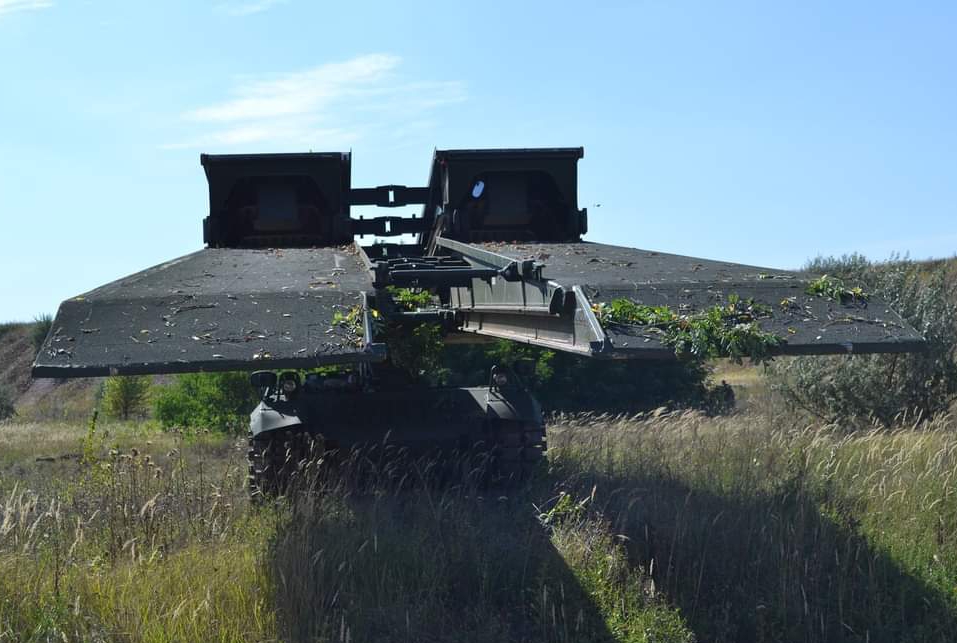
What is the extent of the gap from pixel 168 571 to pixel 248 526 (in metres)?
1.08

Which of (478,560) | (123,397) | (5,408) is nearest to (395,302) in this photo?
(478,560)

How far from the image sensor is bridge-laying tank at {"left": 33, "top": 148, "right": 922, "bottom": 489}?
5.91 meters

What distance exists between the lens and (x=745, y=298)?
642 cm

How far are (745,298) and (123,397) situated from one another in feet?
87.7

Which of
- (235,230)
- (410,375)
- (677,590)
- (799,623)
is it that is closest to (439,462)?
(410,375)

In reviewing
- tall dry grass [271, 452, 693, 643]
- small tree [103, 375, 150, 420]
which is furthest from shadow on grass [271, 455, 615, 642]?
small tree [103, 375, 150, 420]

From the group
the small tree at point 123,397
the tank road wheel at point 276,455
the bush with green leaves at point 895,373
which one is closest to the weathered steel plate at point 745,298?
the tank road wheel at point 276,455

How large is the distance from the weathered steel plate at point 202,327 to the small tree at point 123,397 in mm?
24123

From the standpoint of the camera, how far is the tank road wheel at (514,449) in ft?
30.5

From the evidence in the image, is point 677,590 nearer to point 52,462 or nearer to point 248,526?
point 248,526

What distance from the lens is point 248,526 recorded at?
7199 millimetres

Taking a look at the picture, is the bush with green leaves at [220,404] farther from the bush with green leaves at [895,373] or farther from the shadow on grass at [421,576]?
the shadow on grass at [421,576]

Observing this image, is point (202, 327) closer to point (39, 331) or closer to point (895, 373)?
point (895, 373)

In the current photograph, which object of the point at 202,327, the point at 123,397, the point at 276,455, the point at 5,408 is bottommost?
the point at 5,408
